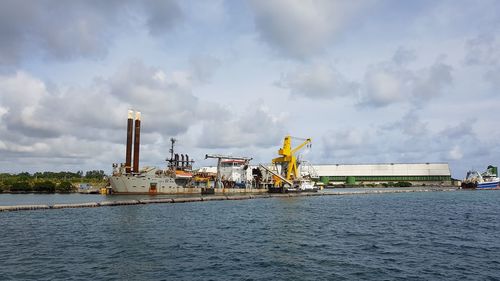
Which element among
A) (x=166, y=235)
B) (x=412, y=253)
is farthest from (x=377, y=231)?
(x=166, y=235)

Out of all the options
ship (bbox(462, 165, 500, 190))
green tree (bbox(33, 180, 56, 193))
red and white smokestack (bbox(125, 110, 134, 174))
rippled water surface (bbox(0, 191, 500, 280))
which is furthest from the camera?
ship (bbox(462, 165, 500, 190))

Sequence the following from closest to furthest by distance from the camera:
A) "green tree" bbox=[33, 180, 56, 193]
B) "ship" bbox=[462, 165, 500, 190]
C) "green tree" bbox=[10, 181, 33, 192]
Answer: "green tree" bbox=[10, 181, 33, 192] < "green tree" bbox=[33, 180, 56, 193] < "ship" bbox=[462, 165, 500, 190]

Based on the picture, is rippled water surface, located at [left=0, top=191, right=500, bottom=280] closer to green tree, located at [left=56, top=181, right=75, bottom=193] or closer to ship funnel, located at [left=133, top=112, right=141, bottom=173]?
ship funnel, located at [left=133, top=112, right=141, bottom=173]

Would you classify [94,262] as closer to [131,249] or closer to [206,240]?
[131,249]

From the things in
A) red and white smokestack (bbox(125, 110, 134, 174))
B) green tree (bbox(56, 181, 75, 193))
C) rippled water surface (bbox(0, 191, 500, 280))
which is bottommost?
rippled water surface (bbox(0, 191, 500, 280))

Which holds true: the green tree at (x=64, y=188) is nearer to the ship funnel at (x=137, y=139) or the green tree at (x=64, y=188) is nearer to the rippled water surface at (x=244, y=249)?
the ship funnel at (x=137, y=139)

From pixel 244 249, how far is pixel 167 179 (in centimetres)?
7756

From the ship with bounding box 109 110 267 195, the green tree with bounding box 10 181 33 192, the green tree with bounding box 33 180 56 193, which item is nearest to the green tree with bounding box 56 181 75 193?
the green tree with bounding box 33 180 56 193

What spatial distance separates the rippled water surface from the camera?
71.6 feet

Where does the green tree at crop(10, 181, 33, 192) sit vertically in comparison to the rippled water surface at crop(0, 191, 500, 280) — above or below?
above

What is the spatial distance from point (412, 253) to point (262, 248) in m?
11.1

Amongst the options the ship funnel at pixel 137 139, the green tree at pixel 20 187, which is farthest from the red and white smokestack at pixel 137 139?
the green tree at pixel 20 187

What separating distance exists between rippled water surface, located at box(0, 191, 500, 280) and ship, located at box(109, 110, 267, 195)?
5141 centimetres

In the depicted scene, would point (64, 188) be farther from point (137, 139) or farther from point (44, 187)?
point (137, 139)
